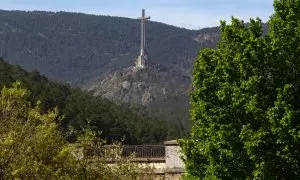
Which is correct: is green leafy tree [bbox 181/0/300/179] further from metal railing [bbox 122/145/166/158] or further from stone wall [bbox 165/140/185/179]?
metal railing [bbox 122/145/166/158]

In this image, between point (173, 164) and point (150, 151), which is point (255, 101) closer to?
point (173, 164)

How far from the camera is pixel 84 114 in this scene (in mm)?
73500

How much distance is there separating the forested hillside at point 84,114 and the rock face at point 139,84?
273 feet

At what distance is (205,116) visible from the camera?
21.0 m

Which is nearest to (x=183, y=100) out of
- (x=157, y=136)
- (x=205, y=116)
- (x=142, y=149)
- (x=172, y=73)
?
(x=157, y=136)

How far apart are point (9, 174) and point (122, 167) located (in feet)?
10.4

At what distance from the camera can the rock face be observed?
578 ft

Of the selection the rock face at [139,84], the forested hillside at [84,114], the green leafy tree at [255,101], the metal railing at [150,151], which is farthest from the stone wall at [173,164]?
the rock face at [139,84]

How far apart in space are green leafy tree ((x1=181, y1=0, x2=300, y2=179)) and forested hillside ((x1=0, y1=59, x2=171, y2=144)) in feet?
138

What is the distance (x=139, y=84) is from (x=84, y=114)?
107m

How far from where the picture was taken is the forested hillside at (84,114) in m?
68.0

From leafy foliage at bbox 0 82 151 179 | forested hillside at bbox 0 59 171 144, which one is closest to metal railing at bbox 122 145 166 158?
leafy foliage at bbox 0 82 151 179

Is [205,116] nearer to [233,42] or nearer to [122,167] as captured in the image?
[233,42]

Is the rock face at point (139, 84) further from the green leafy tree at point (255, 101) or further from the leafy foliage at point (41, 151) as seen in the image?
the leafy foliage at point (41, 151)
